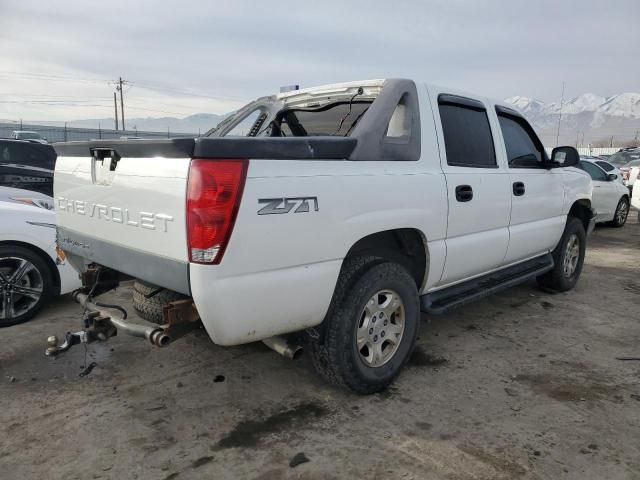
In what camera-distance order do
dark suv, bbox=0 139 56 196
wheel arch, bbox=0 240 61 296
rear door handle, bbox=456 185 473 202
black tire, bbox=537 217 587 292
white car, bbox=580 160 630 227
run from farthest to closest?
white car, bbox=580 160 630 227
dark suv, bbox=0 139 56 196
black tire, bbox=537 217 587 292
wheel arch, bbox=0 240 61 296
rear door handle, bbox=456 185 473 202

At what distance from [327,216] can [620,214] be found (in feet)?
35.5

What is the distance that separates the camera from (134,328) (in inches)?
102

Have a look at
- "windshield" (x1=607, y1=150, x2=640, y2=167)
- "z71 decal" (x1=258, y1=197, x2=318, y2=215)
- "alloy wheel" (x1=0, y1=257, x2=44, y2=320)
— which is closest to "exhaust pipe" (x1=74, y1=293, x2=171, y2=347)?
"z71 decal" (x1=258, y1=197, x2=318, y2=215)

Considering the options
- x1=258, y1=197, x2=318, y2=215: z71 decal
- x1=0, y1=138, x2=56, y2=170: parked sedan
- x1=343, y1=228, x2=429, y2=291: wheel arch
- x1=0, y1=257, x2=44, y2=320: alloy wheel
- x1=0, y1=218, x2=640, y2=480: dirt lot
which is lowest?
x1=0, y1=218, x2=640, y2=480: dirt lot

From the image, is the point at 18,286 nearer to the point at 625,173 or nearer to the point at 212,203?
the point at 212,203

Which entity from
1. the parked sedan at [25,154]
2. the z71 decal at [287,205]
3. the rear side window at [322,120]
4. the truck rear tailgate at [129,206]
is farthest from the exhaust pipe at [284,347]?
the parked sedan at [25,154]

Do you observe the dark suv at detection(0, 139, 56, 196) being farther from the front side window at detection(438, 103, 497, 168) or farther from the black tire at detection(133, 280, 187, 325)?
the front side window at detection(438, 103, 497, 168)

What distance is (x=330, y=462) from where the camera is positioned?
2424 millimetres

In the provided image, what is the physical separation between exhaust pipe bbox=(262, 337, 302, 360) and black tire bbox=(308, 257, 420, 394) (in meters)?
0.14

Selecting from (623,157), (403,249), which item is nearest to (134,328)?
(403,249)

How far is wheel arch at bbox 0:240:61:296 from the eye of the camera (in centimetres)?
422

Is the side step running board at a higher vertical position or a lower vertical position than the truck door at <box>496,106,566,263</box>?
lower

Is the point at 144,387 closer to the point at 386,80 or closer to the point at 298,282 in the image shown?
the point at 298,282

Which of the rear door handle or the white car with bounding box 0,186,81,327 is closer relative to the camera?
the rear door handle
